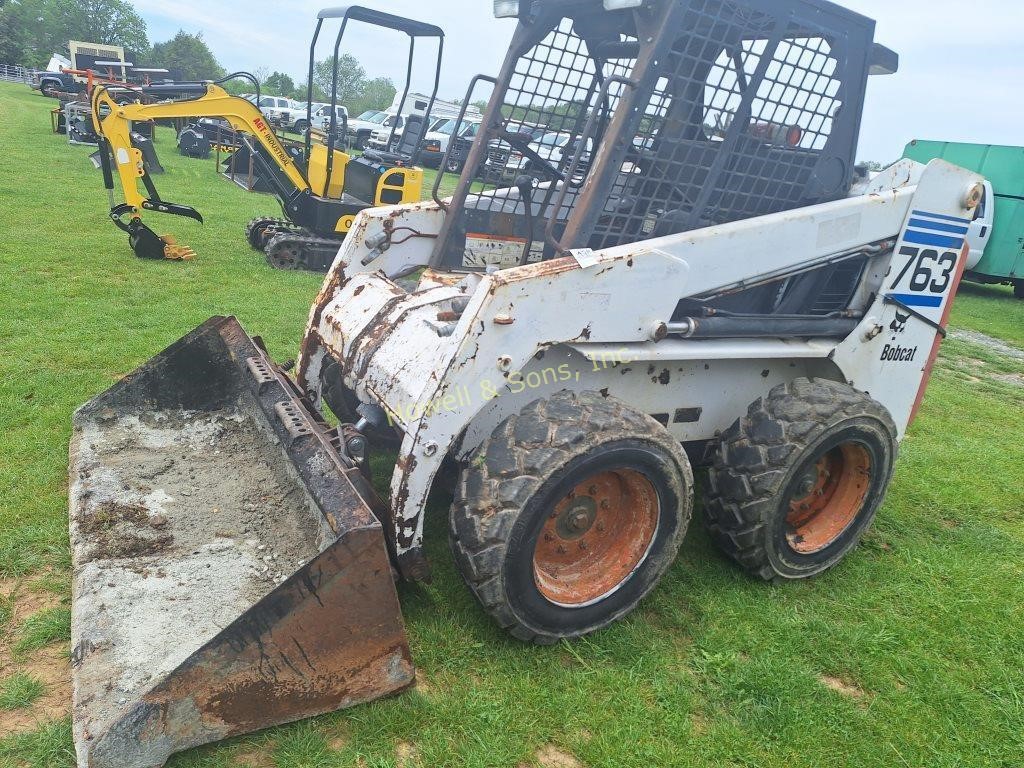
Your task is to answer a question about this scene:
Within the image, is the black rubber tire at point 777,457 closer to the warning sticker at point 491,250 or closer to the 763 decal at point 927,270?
the 763 decal at point 927,270

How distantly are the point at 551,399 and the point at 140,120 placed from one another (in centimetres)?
805

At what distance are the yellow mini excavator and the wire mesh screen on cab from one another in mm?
4775

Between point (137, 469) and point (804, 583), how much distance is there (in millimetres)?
3181

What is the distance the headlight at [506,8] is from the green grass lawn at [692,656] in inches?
98.8

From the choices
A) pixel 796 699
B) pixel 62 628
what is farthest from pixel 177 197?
pixel 796 699

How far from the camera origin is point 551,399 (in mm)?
2789

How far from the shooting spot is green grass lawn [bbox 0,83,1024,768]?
242 cm

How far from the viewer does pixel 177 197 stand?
13.4m

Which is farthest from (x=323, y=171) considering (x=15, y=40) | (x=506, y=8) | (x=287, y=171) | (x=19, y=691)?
(x=15, y=40)

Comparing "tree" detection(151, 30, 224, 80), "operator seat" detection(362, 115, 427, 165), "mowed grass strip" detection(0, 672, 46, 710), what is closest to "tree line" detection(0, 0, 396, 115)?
"tree" detection(151, 30, 224, 80)

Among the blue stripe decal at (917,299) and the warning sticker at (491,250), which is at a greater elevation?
the blue stripe decal at (917,299)

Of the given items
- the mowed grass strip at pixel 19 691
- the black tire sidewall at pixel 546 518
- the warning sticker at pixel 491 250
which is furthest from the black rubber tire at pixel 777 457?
the mowed grass strip at pixel 19 691

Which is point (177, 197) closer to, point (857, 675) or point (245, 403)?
point (245, 403)

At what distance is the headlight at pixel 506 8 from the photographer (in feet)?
11.7
